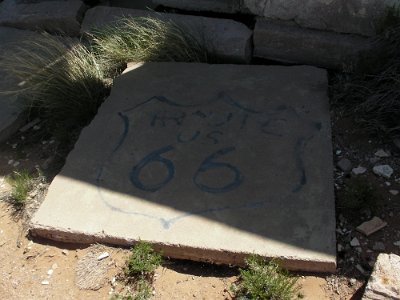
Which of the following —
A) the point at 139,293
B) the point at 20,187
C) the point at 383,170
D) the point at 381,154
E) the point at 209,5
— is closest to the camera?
the point at 139,293

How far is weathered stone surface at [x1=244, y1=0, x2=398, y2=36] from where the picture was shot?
11.5 feet

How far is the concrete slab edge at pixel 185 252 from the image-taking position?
2.55m

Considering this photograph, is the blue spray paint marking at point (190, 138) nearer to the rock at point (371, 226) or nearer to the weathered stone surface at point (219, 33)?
the weathered stone surface at point (219, 33)

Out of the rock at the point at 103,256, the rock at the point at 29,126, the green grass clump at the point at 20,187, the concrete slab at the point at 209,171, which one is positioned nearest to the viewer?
the concrete slab at the point at 209,171

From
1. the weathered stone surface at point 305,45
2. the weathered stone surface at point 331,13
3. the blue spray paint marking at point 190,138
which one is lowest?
the blue spray paint marking at point 190,138

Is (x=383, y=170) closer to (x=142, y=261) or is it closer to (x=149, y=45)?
(x=142, y=261)

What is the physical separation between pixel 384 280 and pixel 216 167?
1.12 meters

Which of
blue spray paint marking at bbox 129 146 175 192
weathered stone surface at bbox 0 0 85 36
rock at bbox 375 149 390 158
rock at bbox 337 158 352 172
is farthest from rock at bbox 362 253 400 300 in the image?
weathered stone surface at bbox 0 0 85 36

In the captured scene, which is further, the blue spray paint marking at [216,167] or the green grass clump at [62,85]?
the green grass clump at [62,85]

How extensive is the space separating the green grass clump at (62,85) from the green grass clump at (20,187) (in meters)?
0.52

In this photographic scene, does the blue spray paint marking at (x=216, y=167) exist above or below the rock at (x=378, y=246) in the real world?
above

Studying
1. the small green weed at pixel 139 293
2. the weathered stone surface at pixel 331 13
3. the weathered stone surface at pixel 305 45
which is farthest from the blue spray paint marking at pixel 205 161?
the weathered stone surface at pixel 331 13

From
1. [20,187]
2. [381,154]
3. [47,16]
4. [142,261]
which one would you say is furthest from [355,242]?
[47,16]

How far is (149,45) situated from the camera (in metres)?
3.99
